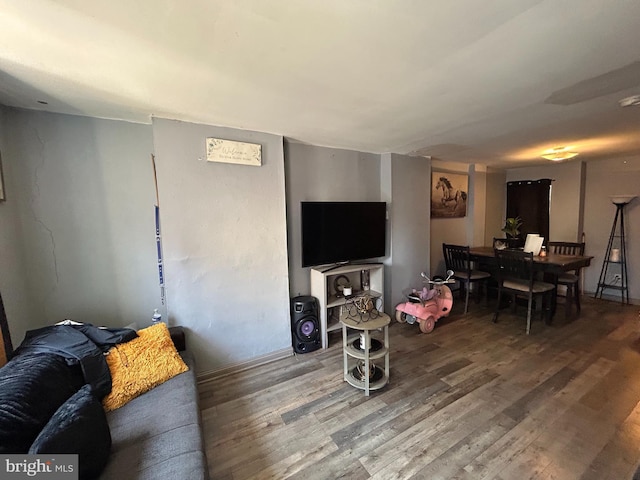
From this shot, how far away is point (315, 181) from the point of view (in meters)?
2.97

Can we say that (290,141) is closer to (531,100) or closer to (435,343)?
(531,100)

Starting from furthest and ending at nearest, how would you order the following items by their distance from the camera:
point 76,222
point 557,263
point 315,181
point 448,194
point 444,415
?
point 448,194 → point 557,263 → point 315,181 → point 76,222 → point 444,415

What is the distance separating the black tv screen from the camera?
2795 mm

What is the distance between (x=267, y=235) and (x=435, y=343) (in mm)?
2152

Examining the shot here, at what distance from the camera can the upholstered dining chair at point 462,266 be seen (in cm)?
371

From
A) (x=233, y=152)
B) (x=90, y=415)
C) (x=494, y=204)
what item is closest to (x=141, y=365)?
(x=90, y=415)

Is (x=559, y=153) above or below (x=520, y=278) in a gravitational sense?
above

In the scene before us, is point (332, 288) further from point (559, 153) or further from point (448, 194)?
point (559, 153)

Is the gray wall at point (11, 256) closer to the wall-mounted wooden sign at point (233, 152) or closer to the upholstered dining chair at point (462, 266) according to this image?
the wall-mounted wooden sign at point (233, 152)

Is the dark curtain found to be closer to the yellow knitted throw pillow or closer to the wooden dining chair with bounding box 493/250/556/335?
the wooden dining chair with bounding box 493/250/556/335

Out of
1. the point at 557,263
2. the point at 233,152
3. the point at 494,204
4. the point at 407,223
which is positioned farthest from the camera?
the point at 494,204

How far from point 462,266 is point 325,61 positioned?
11.6ft

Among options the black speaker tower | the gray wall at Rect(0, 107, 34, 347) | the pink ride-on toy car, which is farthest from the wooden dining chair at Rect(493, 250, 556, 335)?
the gray wall at Rect(0, 107, 34, 347)

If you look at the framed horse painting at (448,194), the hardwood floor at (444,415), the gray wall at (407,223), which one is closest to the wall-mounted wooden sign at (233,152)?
the gray wall at (407,223)
